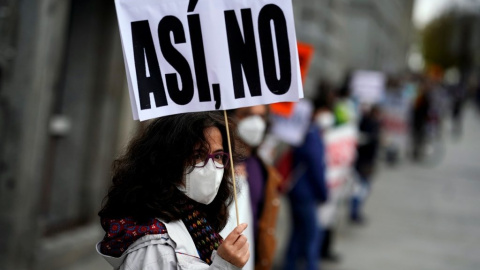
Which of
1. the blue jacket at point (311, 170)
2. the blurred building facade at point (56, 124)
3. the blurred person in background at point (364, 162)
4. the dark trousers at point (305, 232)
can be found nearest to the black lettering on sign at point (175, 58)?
the blurred building facade at point (56, 124)

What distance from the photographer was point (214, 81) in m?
2.61

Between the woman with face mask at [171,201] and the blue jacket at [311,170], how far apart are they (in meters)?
3.59

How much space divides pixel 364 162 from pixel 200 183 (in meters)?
7.51

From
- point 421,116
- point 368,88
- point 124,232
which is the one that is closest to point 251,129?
point 124,232

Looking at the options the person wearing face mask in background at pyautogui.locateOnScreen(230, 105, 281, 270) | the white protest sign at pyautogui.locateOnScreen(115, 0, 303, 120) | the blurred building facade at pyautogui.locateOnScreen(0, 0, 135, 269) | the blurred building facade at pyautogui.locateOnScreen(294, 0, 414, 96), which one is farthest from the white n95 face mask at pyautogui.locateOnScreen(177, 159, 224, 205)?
the blurred building facade at pyautogui.locateOnScreen(294, 0, 414, 96)

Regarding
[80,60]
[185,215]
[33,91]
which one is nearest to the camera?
[185,215]

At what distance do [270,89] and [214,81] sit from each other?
10.5 inches

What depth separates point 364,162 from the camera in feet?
31.6

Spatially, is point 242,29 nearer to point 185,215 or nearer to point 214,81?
point 214,81

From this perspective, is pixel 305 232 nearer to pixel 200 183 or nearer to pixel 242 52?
pixel 242 52

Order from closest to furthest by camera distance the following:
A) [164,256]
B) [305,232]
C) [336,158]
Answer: [164,256] → [305,232] → [336,158]

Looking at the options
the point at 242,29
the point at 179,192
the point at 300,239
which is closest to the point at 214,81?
the point at 242,29

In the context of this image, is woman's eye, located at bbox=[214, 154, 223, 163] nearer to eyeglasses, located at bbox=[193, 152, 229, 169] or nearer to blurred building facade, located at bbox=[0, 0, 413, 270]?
eyeglasses, located at bbox=[193, 152, 229, 169]

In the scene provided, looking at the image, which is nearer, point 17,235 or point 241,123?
point 241,123
